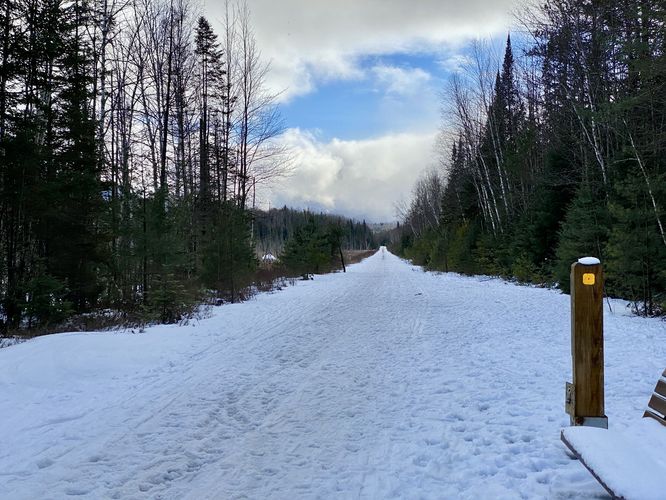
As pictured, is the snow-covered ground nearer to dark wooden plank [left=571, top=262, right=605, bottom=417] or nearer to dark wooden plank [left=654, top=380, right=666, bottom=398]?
dark wooden plank [left=571, top=262, right=605, bottom=417]

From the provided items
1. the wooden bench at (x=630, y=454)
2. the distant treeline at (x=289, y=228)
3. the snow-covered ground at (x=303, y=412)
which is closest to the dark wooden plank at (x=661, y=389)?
the wooden bench at (x=630, y=454)

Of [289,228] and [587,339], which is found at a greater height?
[289,228]

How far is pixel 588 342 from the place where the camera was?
11.0ft

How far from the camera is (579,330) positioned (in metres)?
3.36

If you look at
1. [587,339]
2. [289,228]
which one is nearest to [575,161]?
[587,339]

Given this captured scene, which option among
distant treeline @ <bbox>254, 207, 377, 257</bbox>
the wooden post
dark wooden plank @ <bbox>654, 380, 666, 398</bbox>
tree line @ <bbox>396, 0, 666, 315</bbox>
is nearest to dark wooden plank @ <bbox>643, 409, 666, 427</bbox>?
dark wooden plank @ <bbox>654, 380, 666, 398</bbox>

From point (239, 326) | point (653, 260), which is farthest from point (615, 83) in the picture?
point (239, 326)

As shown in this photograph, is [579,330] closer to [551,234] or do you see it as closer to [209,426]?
[209,426]

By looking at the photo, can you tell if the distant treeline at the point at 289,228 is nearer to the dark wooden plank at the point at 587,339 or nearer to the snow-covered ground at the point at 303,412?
the snow-covered ground at the point at 303,412

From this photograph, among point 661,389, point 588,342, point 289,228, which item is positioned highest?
point 289,228

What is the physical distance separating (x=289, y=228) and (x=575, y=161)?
72.1 metres

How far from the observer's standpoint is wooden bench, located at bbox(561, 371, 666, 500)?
2195mm

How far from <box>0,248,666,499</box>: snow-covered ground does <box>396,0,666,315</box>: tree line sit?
347 cm

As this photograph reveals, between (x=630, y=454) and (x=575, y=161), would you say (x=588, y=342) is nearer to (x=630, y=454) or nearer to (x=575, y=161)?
(x=630, y=454)
